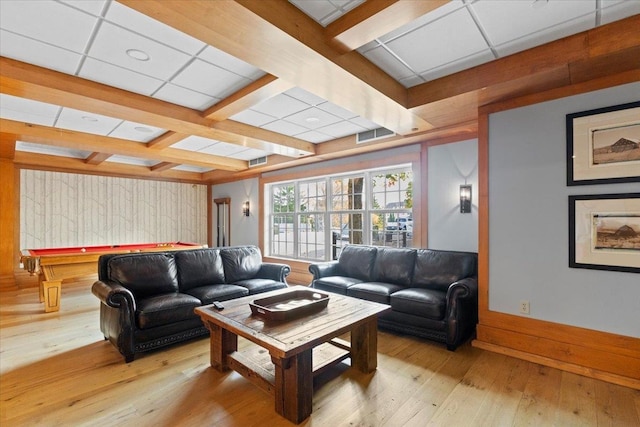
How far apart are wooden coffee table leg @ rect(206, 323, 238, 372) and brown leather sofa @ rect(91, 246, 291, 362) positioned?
645 mm

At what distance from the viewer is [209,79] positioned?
9.27 feet

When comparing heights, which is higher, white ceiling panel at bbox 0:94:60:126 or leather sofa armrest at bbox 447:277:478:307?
white ceiling panel at bbox 0:94:60:126

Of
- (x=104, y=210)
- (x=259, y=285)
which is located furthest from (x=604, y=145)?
(x=104, y=210)

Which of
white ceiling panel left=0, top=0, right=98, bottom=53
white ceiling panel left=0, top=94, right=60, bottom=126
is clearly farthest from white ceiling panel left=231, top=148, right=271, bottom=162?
white ceiling panel left=0, top=0, right=98, bottom=53

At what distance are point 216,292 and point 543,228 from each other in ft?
11.1

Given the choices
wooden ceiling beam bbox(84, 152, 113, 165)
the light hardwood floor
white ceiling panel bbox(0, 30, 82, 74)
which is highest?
white ceiling panel bbox(0, 30, 82, 74)

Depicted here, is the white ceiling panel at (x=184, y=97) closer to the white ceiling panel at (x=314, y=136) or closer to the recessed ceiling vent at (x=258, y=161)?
the white ceiling panel at (x=314, y=136)

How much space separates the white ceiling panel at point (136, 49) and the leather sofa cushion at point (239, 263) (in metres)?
2.39

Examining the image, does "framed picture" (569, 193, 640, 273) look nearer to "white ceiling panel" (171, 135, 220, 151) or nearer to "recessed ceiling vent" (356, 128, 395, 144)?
"recessed ceiling vent" (356, 128, 395, 144)

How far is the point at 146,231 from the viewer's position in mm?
7348

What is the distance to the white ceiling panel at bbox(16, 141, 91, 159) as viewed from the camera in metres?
5.33

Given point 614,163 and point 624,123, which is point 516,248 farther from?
point 624,123

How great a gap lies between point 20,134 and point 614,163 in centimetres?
653

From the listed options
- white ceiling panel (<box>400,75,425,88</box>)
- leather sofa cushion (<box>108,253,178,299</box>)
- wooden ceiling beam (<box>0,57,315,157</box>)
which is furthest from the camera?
leather sofa cushion (<box>108,253,178,299</box>)
